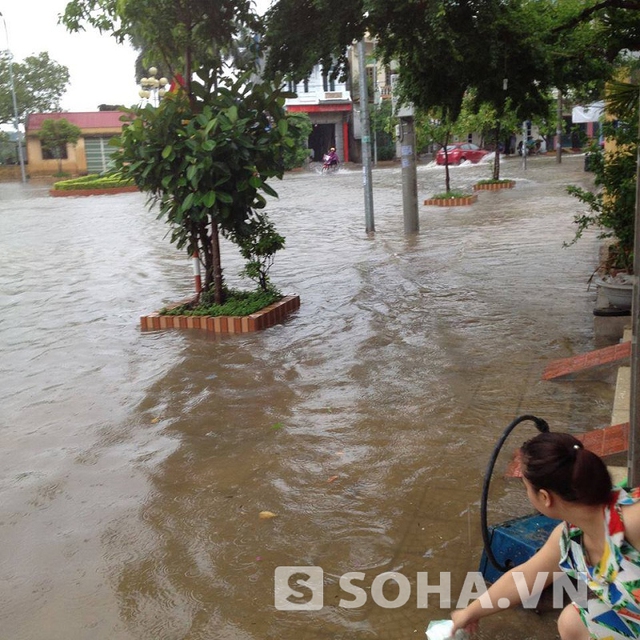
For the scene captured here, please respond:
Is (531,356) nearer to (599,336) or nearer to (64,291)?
(599,336)

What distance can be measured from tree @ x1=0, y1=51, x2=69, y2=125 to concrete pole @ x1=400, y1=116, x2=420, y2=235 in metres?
44.1

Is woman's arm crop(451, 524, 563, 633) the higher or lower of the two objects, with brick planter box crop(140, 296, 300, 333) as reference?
higher

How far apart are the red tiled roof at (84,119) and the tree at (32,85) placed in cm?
258

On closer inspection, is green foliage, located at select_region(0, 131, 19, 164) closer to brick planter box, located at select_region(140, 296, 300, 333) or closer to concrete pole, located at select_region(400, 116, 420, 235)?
concrete pole, located at select_region(400, 116, 420, 235)

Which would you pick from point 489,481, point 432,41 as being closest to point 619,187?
point 432,41

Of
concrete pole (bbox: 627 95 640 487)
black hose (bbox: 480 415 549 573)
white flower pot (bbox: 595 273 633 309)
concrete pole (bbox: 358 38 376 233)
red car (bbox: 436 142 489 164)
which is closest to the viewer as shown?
concrete pole (bbox: 627 95 640 487)

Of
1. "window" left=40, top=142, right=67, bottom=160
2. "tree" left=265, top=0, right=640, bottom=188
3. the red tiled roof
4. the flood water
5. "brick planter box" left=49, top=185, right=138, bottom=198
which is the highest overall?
the red tiled roof

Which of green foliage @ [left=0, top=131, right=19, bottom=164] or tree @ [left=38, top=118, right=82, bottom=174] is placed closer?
tree @ [left=38, top=118, right=82, bottom=174]

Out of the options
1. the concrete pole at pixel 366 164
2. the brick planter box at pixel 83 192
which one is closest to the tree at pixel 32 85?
the brick planter box at pixel 83 192

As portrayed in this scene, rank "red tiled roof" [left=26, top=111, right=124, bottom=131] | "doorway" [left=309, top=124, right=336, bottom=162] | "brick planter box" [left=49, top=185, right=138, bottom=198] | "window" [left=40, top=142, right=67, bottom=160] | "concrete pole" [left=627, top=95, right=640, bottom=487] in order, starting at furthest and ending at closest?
"doorway" [left=309, top=124, right=336, bottom=162] < "red tiled roof" [left=26, top=111, right=124, bottom=131] < "window" [left=40, top=142, right=67, bottom=160] < "brick planter box" [left=49, top=185, right=138, bottom=198] < "concrete pole" [left=627, top=95, right=640, bottom=487]

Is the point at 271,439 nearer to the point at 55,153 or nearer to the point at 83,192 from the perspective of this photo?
the point at 83,192

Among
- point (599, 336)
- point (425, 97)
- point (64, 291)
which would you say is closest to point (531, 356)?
point (599, 336)

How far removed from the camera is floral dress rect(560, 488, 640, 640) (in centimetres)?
218

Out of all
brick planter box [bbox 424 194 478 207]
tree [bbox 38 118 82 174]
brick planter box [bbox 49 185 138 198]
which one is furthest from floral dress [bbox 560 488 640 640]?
tree [bbox 38 118 82 174]
